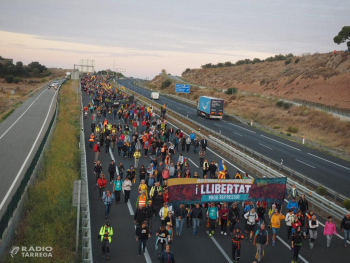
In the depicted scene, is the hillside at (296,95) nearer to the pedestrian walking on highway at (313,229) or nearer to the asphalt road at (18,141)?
the pedestrian walking on highway at (313,229)

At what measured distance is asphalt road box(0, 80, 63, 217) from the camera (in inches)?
795

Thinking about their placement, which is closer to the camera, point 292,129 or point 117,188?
point 117,188

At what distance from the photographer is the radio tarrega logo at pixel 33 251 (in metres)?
11.5

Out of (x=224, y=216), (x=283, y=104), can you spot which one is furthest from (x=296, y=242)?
(x=283, y=104)

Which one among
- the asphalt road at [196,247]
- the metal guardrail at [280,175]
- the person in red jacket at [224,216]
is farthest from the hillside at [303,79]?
the person in red jacket at [224,216]

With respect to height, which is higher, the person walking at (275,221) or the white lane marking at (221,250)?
the person walking at (275,221)

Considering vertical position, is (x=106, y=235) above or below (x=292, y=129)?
above

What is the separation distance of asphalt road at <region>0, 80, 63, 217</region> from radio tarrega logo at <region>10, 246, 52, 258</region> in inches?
164

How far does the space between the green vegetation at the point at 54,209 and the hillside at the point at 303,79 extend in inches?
1882

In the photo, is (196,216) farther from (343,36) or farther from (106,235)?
(343,36)

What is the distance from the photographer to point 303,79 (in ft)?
267

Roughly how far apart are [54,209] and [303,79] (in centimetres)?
7449

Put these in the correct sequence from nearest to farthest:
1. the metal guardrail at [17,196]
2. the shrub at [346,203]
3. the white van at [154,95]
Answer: the metal guardrail at [17,196], the shrub at [346,203], the white van at [154,95]

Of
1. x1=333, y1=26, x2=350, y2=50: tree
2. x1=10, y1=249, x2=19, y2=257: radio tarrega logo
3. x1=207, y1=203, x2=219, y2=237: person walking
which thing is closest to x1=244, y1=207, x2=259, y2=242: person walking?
x1=207, y1=203, x2=219, y2=237: person walking
